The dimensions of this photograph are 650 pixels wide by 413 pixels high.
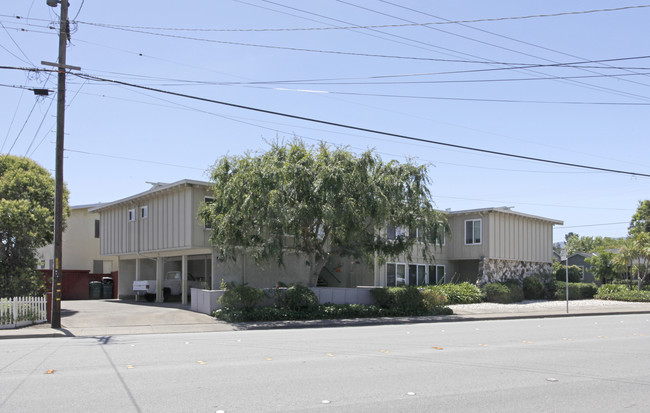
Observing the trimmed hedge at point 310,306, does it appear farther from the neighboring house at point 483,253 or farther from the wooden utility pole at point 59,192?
the neighboring house at point 483,253

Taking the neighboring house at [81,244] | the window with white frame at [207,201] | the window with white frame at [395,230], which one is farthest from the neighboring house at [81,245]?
the window with white frame at [395,230]

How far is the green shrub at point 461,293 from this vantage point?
2834 cm

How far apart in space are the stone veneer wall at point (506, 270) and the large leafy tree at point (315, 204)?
10433 mm

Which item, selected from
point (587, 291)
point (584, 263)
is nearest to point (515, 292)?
point (587, 291)

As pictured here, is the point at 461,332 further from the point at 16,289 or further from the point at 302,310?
the point at 16,289

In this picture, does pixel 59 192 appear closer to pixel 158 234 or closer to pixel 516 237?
pixel 158 234

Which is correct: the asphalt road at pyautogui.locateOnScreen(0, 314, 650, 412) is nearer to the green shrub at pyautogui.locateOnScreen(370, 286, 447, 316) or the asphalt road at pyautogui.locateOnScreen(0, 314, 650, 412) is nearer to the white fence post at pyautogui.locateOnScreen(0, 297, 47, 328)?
the white fence post at pyautogui.locateOnScreen(0, 297, 47, 328)

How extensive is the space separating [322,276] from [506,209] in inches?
441

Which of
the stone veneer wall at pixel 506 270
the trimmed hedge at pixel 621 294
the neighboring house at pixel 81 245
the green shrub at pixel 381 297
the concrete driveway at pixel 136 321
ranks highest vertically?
the neighboring house at pixel 81 245

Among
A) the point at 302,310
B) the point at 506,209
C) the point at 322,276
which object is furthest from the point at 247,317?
the point at 506,209

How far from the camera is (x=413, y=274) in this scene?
1289 inches

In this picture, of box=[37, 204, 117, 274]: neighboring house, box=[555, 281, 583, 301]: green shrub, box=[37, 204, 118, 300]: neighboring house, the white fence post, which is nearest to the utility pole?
the white fence post

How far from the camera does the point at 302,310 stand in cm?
2130

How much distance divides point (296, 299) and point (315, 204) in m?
3.69
